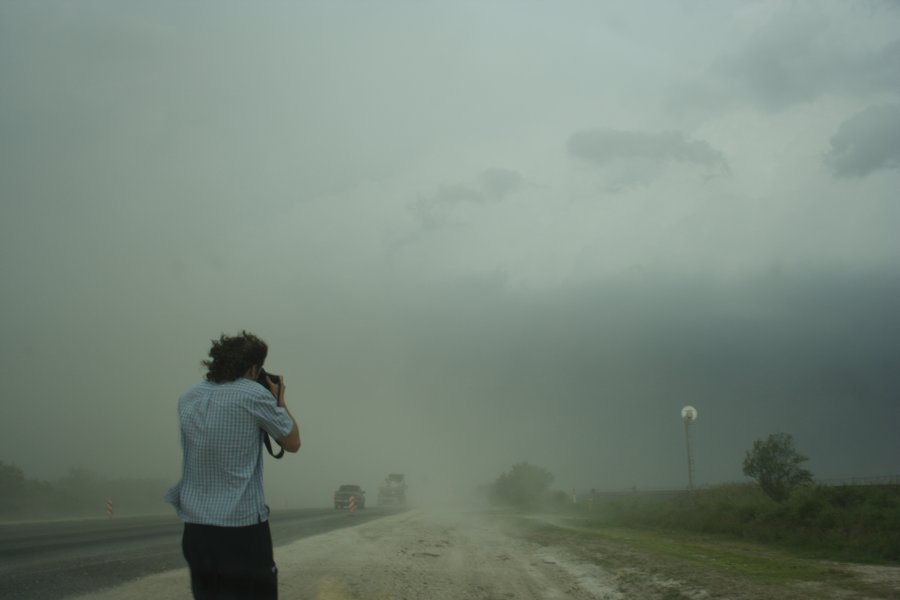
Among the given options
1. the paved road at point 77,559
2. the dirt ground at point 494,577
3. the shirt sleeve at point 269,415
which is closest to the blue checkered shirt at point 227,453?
the shirt sleeve at point 269,415

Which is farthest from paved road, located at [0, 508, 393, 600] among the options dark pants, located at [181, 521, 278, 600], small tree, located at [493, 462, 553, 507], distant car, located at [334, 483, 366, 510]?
small tree, located at [493, 462, 553, 507]

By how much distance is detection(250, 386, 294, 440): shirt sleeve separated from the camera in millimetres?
3713

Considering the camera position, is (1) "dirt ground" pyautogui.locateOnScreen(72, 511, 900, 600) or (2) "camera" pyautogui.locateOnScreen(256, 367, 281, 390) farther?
(1) "dirt ground" pyautogui.locateOnScreen(72, 511, 900, 600)

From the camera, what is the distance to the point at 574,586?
11328 mm

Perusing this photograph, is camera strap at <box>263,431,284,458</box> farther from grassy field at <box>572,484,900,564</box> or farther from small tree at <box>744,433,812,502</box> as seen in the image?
small tree at <box>744,433,812,502</box>

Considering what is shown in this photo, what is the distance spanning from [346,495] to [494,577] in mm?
43762

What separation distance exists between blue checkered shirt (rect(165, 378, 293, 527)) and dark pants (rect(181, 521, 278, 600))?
0.06 meters

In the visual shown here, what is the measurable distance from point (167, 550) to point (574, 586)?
9342mm

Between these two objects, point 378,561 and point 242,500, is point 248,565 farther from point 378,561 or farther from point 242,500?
point 378,561

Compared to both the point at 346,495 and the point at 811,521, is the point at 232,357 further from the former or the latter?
the point at 346,495

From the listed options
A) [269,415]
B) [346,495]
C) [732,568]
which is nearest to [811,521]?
[732,568]

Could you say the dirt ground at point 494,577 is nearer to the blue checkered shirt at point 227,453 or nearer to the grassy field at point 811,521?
the grassy field at point 811,521

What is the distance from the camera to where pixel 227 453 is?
145 inches

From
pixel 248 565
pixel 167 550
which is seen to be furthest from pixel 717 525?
pixel 248 565
